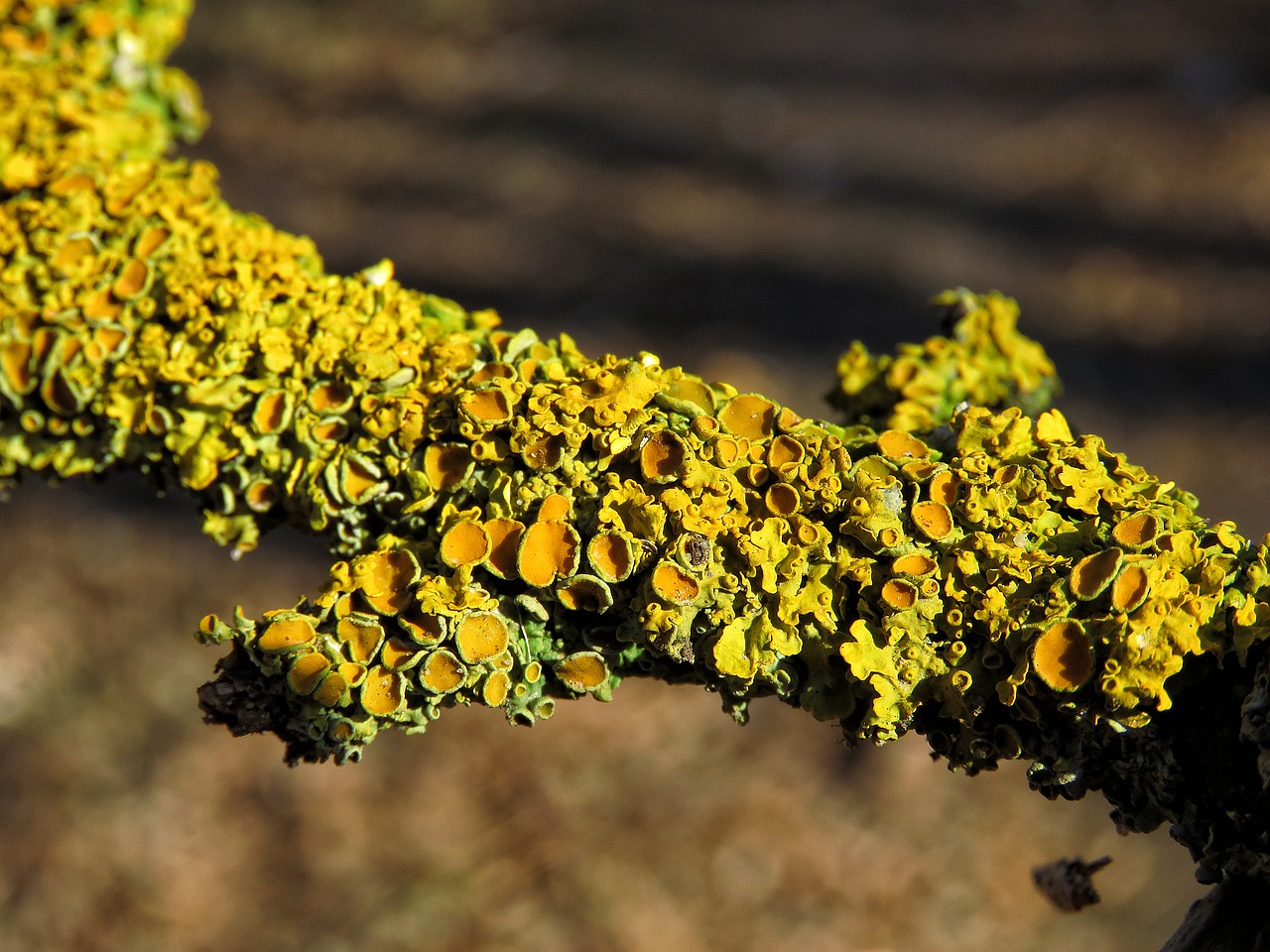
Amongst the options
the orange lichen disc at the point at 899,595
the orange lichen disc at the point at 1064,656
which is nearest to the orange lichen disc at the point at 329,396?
the orange lichen disc at the point at 899,595

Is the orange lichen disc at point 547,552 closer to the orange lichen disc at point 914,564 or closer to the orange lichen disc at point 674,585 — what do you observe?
the orange lichen disc at point 674,585

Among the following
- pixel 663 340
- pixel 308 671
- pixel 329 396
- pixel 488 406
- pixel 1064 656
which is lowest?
pixel 1064 656

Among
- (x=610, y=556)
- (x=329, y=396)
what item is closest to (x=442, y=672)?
(x=610, y=556)

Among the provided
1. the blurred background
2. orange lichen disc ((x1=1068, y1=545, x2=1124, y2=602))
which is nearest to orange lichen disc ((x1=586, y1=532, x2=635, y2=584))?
orange lichen disc ((x1=1068, y1=545, x2=1124, y2=602))

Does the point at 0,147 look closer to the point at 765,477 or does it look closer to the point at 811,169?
the point at 765,477

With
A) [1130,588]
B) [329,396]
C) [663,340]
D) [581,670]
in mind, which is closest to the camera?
[1130,588]

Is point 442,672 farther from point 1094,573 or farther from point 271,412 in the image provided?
point 1094,573

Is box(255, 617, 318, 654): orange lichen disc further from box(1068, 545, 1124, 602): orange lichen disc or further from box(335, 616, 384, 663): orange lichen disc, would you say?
box(1068, 545, 1124, 602): orange lichen disc

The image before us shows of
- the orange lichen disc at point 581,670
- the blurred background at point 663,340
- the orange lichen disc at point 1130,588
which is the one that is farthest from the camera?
the blurred background at point 663,340
